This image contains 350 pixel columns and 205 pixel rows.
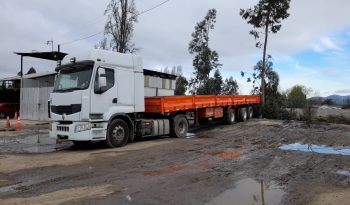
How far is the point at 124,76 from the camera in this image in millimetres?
15789

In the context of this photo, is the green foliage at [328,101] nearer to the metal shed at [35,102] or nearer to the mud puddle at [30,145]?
the metal shed at [35,102]

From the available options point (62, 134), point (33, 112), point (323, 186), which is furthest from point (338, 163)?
point (33, 112)

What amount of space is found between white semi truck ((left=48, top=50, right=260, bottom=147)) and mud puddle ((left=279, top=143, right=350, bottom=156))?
17.2ft

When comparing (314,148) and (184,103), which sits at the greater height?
(184,103)

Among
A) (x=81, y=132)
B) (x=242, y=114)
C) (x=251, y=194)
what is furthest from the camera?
(x=242, y=114)

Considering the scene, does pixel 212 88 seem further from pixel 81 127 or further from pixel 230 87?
pixel 81 127

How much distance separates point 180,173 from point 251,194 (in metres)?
2.48

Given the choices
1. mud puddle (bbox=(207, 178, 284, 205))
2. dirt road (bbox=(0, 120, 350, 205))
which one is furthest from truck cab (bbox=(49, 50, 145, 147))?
mud puddle (bbox=(207, 178, 284, 205))

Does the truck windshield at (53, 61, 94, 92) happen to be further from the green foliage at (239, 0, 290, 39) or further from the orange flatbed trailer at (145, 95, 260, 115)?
the green foliage at (239, 0, 290, 39)

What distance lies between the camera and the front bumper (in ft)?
47.3

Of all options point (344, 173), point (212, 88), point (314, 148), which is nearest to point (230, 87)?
point (212, 88)

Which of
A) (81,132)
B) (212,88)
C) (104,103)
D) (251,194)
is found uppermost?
(212,88)

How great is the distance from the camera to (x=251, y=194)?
8445 millimetres

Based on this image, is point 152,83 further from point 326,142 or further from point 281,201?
point 281,201
